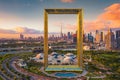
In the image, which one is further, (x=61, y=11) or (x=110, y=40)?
(x=110, y=40)

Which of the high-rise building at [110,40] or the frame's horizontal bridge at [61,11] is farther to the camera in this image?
the high-rise building at [110,40]

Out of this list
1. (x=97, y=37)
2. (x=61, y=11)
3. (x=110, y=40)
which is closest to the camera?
(x=61, y=11)

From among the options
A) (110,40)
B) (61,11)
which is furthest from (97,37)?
(61,11)

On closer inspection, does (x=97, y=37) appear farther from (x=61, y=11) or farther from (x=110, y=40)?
(x=61, y=11)

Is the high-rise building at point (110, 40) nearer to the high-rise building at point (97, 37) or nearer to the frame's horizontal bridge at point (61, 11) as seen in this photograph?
the high-rise building at point (97, 37)

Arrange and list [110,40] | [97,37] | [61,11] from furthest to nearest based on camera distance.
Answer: [97,37] → [110,40] → [61,11]

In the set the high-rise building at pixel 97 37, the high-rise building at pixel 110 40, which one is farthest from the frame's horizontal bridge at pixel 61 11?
the high-rise building at pixel 97 37

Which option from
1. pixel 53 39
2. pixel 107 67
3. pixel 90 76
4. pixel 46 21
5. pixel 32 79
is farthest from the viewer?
pixel 53 39

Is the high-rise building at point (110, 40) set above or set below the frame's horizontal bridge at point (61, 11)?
below

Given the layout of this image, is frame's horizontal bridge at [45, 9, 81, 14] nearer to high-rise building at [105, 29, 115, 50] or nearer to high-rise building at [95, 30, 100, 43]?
high-rise building at [105, 29, 115, 50]

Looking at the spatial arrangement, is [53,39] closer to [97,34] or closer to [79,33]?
[97,34]

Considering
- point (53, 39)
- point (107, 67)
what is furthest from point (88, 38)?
point (107, 67)
